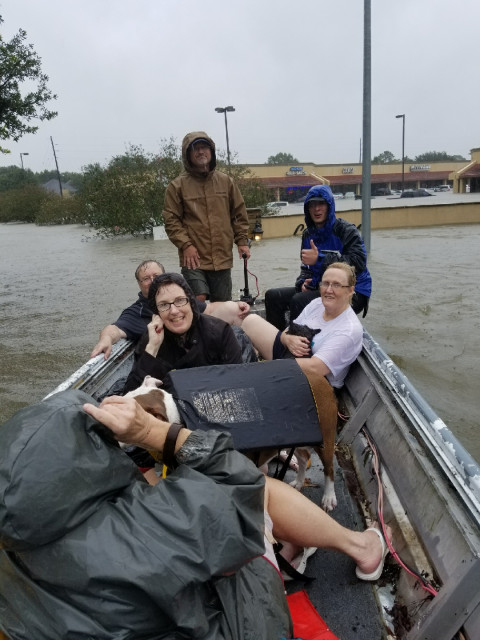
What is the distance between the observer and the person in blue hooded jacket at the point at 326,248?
364 cm

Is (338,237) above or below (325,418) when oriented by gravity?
above

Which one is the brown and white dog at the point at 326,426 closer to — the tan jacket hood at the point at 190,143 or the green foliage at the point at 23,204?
the tan jacket hood at the point at 190,143

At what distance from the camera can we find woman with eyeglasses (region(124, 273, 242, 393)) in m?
2.42

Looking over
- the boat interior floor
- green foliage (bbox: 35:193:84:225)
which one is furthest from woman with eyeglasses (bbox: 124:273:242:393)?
green foliage (bbox: 35:193:84:225)

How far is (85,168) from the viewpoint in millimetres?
26047

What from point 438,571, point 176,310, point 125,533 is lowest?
point 438,571

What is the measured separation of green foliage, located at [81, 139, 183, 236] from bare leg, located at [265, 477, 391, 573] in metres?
19.9

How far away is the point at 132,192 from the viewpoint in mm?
21078

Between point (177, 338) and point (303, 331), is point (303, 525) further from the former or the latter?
point (303, 331)

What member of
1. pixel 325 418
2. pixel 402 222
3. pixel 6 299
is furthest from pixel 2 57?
pixel 402 222

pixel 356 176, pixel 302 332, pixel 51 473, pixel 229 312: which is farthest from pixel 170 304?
pixel 356 176

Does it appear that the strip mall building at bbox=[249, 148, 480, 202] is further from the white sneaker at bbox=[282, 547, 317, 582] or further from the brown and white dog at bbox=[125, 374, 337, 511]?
the white sneaker at bbox=[282, 547, 317, 582]

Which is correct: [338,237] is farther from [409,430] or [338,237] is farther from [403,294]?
[403,294]

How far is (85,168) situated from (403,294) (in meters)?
22.3
